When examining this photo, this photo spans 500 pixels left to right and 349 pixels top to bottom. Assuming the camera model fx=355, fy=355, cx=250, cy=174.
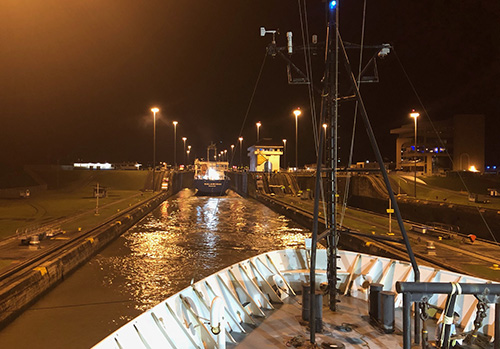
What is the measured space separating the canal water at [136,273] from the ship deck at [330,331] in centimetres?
412

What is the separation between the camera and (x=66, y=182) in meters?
51.7

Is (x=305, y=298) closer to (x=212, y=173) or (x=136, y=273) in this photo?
(x=136, y=273)

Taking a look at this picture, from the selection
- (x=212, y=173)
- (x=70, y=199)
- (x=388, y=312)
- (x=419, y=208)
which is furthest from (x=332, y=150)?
(x=212, y=173)

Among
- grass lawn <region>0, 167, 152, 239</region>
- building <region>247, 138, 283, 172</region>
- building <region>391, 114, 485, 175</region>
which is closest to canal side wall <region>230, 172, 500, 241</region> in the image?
grass lawn <region>0, 167, 152, 239</region>

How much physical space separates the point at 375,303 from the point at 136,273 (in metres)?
9.51

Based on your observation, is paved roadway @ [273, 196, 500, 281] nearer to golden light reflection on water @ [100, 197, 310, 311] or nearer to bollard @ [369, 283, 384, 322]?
bollard @ [369, 283, 384, 322]

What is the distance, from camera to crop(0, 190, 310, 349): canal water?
832 cm

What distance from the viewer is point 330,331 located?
231 inches

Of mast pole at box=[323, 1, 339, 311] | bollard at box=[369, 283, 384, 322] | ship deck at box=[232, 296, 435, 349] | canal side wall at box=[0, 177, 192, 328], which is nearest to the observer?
ship deck at box=[232, 296, 435, 349]

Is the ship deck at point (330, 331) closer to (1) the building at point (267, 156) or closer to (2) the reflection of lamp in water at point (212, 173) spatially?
(2) the reflection of lamp in water at point (212, 173)

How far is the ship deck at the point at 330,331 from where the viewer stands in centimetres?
550

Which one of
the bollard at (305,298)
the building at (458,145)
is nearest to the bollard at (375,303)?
the bollard at (305,298)

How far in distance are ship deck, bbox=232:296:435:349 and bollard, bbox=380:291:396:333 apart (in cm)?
11

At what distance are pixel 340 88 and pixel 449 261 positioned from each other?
786cm
